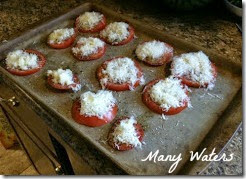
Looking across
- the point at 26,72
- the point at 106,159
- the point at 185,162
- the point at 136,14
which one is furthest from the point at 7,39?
the point at 185,162

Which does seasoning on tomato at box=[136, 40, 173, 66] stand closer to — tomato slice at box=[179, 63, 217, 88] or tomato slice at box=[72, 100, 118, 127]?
tomato slice at box=[179, 63, 217, 88]

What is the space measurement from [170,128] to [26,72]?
54 centimetres

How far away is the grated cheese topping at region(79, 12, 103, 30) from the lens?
1222 millimetres

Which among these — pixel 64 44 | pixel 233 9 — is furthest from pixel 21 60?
pixel 233 9

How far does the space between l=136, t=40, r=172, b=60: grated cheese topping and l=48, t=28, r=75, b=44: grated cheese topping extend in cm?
29

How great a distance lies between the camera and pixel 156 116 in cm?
90

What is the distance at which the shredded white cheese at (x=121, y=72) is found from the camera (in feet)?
3.24

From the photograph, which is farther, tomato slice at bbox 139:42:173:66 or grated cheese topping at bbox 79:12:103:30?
grated cheese topping at bbox 79:12:103:30

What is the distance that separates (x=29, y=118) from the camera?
3.67 ft

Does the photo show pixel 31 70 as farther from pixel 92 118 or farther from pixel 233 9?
pixel 233 9

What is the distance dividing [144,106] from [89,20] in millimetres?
478

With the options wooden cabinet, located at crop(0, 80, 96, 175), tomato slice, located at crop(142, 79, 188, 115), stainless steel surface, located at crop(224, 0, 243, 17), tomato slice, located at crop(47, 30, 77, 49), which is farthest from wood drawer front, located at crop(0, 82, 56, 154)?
stainless steel surface, located at crop(224, 0, 243, 17)

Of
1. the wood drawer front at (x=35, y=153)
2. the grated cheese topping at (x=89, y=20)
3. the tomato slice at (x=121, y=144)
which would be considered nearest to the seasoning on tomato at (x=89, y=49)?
the grated cheese topping at (x=89, y=20)

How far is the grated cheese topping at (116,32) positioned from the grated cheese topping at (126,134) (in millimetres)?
410
